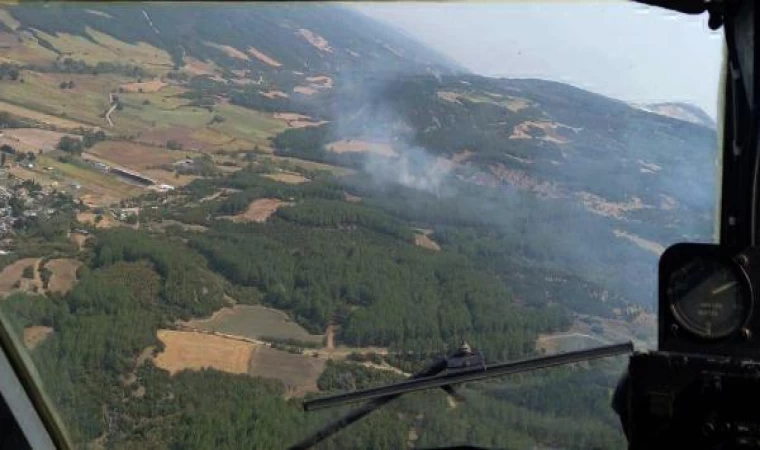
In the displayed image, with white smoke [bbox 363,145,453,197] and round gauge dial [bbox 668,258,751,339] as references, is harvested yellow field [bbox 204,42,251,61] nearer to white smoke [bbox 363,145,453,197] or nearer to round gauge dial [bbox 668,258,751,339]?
white smoke [bbox 363,145,453,197]

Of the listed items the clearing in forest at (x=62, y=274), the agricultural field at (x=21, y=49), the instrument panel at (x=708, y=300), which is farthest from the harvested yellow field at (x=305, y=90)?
the instrument panel at (x=708, y=300)

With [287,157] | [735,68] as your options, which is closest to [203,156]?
[287,157]

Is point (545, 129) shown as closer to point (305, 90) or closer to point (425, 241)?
point (425, 241)

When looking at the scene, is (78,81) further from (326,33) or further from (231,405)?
(231,405)

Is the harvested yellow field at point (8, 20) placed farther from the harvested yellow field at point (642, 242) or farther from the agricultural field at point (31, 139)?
the harvested yellow field at point (642, 242)

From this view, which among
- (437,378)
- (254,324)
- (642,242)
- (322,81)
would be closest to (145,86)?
(322,81)

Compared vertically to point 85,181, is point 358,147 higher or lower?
higher
